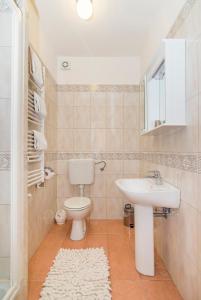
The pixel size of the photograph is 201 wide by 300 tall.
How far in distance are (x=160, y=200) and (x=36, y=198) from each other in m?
1.33

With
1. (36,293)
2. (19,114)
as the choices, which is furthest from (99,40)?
(36,293)

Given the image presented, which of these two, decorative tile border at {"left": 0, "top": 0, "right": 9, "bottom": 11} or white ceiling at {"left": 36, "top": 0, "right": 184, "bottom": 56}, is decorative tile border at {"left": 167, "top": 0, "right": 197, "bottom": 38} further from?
decorative tile border at {"left": 0, "top": 0, "right": 9, "bottom": 11}

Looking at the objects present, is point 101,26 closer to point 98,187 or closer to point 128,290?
point 98,187

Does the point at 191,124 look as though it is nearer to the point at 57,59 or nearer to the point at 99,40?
the point at 99,40

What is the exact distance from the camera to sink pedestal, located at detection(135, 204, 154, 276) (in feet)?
5.78

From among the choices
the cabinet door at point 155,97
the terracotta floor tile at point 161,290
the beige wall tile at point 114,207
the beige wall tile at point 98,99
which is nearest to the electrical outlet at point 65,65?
the beige wall tile at point 98,99

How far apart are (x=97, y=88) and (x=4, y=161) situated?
210cm

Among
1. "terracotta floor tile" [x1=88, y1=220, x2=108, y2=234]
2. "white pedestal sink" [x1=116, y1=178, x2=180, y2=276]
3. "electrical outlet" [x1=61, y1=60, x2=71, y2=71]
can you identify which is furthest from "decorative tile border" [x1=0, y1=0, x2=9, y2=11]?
"terracotta floor tile" [x1=88, y1=220, x2=108, y2=234]

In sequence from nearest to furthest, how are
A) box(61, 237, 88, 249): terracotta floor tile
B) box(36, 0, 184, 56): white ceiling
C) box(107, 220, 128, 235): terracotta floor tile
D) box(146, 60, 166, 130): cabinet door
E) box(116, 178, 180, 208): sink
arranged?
box(116, 178, 180, 208): sink < box(146, 60, 166, 130): cabinet door < box(36, 0, 184, 56): white ceiling < box(61, 237, 88, 249): terracotta floor tile < box(107, 220, 128, 235): terracotta floor tile

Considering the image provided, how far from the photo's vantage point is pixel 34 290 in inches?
62.1

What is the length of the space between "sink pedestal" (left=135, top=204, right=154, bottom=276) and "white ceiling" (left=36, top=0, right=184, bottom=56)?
1678 millimetres

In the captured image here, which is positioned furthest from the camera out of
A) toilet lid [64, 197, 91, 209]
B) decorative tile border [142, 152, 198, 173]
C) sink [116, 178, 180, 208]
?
toilet lid [64, 197, 91, 209]

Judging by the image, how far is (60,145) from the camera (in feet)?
10.5

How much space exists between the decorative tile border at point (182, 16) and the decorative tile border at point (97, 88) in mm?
1455
